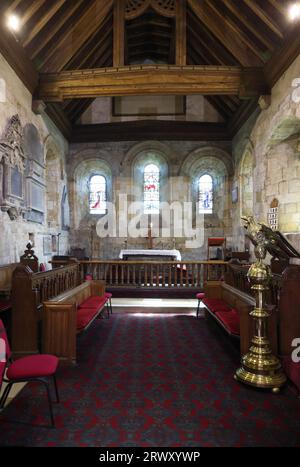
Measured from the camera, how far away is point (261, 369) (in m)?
2.76

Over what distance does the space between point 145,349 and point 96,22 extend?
704 cm

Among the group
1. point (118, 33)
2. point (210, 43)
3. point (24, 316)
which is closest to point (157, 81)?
point (118, 33)

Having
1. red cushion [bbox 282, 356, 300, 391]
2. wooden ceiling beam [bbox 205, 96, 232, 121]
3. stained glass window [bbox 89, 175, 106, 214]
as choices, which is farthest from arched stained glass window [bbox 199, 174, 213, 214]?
red cushion [bbox 282, 356, 300, 391]

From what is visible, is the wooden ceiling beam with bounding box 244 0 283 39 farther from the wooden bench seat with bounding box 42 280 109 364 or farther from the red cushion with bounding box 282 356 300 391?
the wooden bench seat with bounding box 42 280 109 364

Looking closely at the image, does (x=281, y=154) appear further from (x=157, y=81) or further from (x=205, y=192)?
(x=205, y=192)

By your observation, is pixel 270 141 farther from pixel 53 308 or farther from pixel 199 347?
pixel 53 308

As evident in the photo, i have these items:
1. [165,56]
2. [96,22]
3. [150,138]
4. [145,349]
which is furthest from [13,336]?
[165,56]

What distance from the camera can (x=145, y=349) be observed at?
12.4 feet

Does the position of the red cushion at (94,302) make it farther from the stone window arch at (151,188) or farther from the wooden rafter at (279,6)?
the stone window arch at (151,188)

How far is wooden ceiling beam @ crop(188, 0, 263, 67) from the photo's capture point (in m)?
6.70

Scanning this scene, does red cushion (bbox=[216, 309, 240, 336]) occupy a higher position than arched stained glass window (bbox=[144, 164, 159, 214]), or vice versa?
arched stained glass window (bbox=[144, 164, 159, 214])

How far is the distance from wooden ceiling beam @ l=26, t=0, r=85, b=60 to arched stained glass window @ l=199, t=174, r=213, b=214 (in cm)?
644

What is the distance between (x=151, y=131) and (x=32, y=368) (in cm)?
958

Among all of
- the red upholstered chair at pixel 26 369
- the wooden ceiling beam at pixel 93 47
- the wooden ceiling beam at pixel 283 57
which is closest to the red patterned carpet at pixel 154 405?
the red upholstered chair at pixel 26 369
